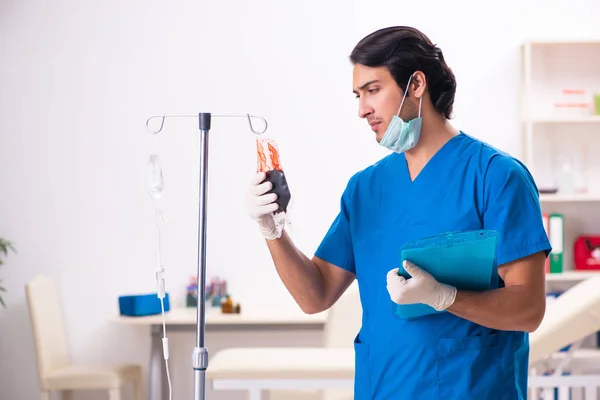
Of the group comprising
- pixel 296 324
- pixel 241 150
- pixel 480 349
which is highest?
pixel 241 150

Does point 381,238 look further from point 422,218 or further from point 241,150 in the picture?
point 241,150

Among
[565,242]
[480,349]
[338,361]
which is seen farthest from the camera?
[565,242]

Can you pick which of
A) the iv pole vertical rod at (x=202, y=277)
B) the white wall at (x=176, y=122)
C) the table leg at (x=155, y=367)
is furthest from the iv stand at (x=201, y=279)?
the white wall at (x=176, y=122)

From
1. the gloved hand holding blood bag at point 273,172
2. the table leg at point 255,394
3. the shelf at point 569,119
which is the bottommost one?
the table leg at point 255,394

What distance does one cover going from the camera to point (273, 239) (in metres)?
1.56

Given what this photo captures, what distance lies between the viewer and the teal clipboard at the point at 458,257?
4.31 ft

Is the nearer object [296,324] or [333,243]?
[333,243]

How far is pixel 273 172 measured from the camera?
4.89ft

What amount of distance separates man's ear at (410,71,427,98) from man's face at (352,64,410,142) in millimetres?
24

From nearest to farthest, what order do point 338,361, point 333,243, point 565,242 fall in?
point 333,243, point 338,361, point 565,242

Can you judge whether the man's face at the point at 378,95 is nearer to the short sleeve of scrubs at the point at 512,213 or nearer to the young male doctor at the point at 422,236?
the young male doctor at the point at 422,236

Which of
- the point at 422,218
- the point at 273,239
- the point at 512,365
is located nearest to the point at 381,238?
the point at 422,218

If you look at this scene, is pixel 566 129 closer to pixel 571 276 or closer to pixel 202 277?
pixel 571 276

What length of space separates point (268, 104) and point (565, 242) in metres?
1.67
